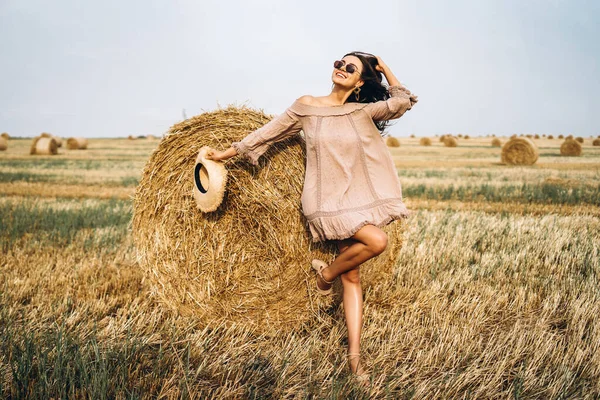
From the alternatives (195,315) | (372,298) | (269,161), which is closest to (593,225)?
(372,298)

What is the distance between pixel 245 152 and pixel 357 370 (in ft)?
5.46

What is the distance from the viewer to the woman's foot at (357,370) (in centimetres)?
274

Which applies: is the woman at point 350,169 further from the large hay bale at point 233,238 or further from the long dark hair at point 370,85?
the large hay bale at point 233,238

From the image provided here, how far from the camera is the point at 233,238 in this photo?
13.1 feet

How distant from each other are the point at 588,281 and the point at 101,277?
451 centimetres

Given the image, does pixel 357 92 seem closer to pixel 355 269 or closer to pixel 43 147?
pixel 355 269

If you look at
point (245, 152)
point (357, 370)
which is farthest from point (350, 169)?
point (357, 370)

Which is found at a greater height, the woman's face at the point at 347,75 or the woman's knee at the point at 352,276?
the woman's face at the point at 347,75

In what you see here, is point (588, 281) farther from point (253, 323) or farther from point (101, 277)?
point (101, 277)

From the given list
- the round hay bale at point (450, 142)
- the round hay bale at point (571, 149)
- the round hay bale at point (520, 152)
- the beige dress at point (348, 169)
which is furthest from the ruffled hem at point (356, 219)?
the round hay bale at point (450, 142)

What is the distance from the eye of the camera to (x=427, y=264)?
4.99 metres

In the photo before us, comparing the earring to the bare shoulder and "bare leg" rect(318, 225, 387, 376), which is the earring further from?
"bare leg" rect(318, 225, 387, 376)

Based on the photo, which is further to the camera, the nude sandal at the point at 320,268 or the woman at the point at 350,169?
the nude sandal at the point at 320,268

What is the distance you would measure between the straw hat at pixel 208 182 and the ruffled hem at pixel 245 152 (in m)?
0.17
